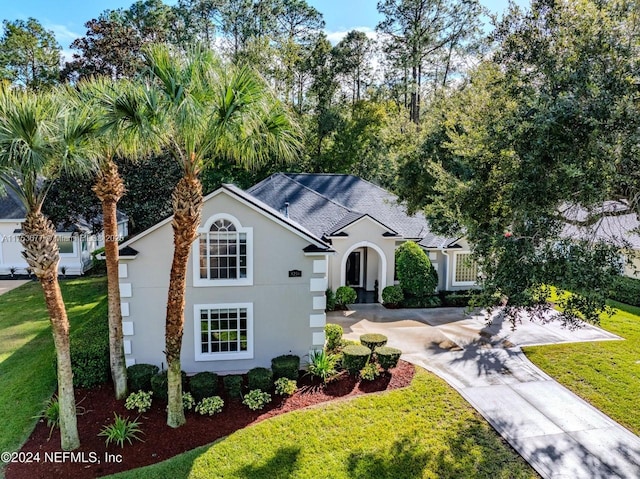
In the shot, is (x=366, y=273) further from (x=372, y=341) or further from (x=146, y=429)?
(x=146, y=429)

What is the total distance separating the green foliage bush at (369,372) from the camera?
38.6 feet

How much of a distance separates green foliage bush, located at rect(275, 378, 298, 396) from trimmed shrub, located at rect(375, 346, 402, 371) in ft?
9.08

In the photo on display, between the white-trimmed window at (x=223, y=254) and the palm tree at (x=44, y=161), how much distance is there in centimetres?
394

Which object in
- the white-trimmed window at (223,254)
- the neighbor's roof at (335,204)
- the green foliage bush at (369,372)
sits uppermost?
the neighbor's roof at (335,204)

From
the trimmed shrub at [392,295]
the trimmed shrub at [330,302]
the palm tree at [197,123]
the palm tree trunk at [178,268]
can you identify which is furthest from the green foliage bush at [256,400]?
the trimmed shrub at [392,295]

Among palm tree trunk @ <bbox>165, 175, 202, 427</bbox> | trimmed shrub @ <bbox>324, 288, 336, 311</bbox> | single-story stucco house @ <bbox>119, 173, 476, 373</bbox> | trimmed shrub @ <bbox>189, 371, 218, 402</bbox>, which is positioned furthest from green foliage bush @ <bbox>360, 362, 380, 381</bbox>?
trimmed shrub @ <bbox>324, 288, 336, 311</bbox>

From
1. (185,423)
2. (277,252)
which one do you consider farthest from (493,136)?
(185,423)

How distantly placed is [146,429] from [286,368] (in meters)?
3.82

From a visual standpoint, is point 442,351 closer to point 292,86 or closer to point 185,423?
point 185,423

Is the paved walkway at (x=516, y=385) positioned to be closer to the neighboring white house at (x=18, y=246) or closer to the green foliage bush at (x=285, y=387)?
the green foliage bush at (x=285, y=387)

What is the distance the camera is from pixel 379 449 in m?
8.94

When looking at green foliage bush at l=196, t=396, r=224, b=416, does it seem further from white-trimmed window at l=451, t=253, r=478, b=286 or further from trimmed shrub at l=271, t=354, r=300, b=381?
white-trimmed window at l=451, t=253, r=478, b=286

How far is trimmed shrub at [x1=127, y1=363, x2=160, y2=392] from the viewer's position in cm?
1107

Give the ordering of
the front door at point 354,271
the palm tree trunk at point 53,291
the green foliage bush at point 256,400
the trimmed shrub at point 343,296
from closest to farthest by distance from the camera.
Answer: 1. the palm tree trunk at point 53,291
2. the green foliage bush at point 256,400
3. the trimmed shrub at point 343,296
4. the front door at point 354,271
